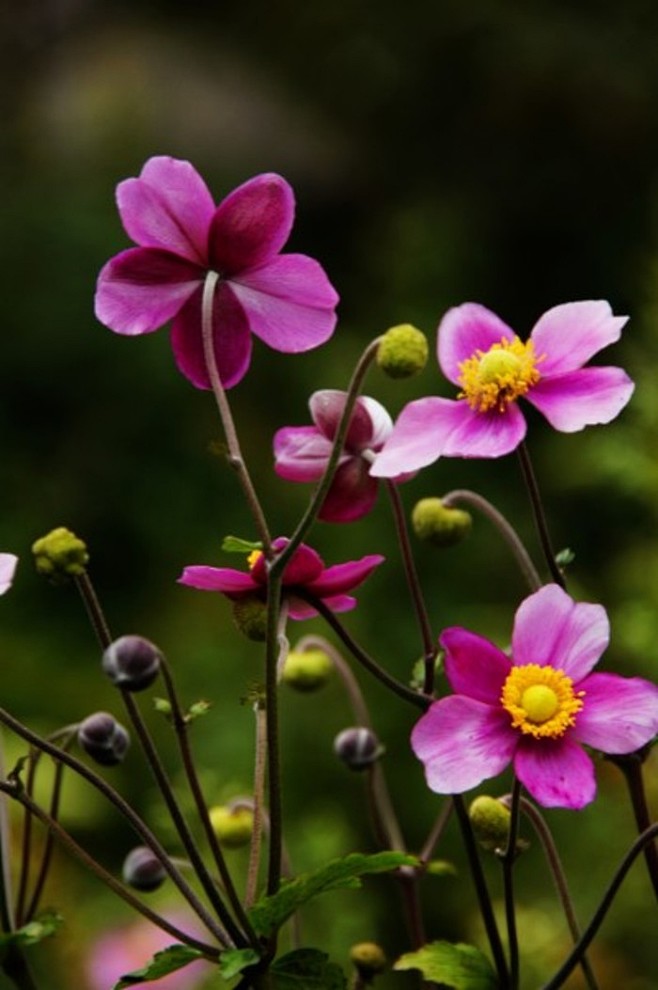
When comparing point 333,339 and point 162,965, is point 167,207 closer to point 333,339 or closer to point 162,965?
point 162,965

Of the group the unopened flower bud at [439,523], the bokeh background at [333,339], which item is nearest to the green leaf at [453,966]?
the unopened flower bud at [439,523]

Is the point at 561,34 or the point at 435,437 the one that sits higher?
the point at 435,437

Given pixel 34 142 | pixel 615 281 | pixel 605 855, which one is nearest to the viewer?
pixel 605 855

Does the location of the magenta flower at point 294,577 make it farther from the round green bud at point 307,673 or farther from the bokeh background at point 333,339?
the bokeh background at point 333,339

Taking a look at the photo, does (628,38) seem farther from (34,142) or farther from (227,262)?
(227,262)

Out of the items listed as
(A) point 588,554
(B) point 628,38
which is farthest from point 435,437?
(B) point 628,38

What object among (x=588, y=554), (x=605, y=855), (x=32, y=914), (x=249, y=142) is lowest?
(x=588, y=554)

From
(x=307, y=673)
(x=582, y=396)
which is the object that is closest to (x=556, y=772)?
(x=582, y=396)
